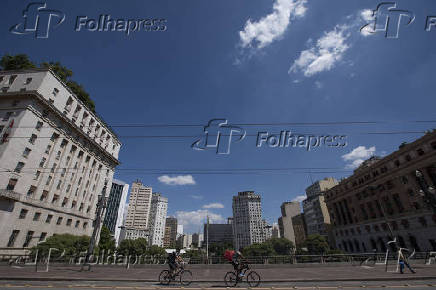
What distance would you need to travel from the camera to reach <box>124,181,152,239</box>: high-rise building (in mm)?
163500

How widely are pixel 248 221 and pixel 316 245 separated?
11060cm

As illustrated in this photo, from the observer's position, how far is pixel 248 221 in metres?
175

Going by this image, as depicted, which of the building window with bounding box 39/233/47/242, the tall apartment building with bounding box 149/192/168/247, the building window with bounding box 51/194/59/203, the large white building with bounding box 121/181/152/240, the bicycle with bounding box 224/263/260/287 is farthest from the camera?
the tall apartment building with bounding box 149/192/168/247

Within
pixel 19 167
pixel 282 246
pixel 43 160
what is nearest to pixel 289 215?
pixel 282 246

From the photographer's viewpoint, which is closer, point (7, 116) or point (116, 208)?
point (7, 116)

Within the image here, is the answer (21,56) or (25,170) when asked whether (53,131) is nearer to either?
(25,170)

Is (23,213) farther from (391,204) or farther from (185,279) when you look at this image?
(391,204)

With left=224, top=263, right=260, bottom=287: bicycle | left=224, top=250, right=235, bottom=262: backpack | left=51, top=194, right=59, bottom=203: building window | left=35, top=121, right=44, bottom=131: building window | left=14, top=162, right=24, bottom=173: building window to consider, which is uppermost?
left=35, top=121, right=44, bottom=131: building window

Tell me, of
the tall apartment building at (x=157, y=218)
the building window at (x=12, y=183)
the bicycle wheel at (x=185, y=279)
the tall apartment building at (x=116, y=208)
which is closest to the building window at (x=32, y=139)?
the building window at (x=12, y=183)

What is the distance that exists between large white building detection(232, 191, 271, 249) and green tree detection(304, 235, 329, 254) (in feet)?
326

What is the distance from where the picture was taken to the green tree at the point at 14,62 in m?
42.7

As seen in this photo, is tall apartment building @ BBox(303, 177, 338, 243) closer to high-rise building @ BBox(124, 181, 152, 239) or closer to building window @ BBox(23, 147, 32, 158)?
building window @ BBox(23, 147, 32, 158)

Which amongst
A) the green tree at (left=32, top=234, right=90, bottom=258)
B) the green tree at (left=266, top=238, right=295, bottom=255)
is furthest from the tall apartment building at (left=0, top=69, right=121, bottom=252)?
the green tree at (left=266, top=238, right=295, bottom=255)

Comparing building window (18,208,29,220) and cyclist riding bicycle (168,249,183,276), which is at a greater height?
building window (18,208,29,220)
